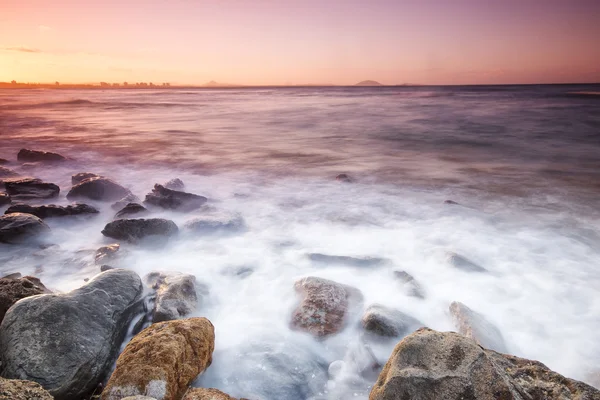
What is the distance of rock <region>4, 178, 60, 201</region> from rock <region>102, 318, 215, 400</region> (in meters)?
6.58

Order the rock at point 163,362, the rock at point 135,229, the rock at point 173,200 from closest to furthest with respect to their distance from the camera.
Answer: the rock at point 163,362, the rock at point 135,229, the rock at point 173,200

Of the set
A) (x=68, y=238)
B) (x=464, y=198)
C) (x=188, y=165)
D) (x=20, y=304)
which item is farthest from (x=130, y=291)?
(x=188, y=165)

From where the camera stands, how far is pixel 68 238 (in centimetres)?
585

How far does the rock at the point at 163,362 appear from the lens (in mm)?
2350

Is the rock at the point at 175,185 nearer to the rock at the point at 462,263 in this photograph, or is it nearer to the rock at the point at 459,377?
the rock at the point at 462,263

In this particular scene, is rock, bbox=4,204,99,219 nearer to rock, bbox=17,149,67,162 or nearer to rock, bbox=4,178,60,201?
rock, bbox=4,178,60,201

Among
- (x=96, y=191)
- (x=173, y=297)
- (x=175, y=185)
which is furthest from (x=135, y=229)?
(x=175, y=185)

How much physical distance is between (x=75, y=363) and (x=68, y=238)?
391 centimetres

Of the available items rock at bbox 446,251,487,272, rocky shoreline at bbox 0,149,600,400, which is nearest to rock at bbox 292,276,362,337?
rocky shoreline at bbox 0,149,600,400

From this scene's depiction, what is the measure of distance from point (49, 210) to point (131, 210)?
1352 mm

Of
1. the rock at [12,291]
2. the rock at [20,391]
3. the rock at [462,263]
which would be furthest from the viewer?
the rock at [462,263]

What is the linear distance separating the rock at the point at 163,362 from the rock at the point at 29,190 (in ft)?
21.6

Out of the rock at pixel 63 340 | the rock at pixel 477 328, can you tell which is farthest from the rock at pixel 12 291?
the rock at pixel 477 328

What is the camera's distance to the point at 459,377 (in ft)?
7.00
